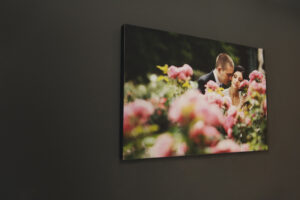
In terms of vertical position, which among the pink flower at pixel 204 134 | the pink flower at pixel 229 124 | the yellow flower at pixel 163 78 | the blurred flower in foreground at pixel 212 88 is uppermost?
the yellow flower at pixel 163 78

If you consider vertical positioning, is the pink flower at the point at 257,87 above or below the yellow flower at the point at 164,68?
below

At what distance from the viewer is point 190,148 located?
1441 millimetres

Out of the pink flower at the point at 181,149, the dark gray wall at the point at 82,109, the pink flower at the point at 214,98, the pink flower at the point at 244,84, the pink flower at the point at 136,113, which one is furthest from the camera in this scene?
the pink flower at the point at 244,84

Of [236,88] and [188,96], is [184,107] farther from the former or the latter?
[236,88]

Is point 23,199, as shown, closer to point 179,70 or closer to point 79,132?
point 79,132

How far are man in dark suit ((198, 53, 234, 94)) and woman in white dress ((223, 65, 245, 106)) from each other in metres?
0.03

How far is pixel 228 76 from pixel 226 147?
0.44m

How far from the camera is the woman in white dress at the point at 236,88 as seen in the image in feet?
5.26

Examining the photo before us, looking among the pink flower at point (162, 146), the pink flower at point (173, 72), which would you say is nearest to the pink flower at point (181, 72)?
the pink flower at point (173, 72)

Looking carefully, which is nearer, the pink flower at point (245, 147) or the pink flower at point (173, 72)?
the pink flower at point (173, 72)

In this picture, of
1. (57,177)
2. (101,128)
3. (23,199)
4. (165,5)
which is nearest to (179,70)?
(165,5)

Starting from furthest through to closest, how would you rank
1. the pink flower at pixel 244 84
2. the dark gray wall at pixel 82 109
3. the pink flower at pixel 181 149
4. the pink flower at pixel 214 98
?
the pink flower at pixel 244 84
the pink flower at pixel 214 98
the pink flower at pixel 181 149
the dark gray wall at pixel 82 109

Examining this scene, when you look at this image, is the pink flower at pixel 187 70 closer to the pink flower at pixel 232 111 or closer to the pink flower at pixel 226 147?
the pink flower at pixel 232 111

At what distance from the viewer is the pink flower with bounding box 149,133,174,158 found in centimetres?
136
